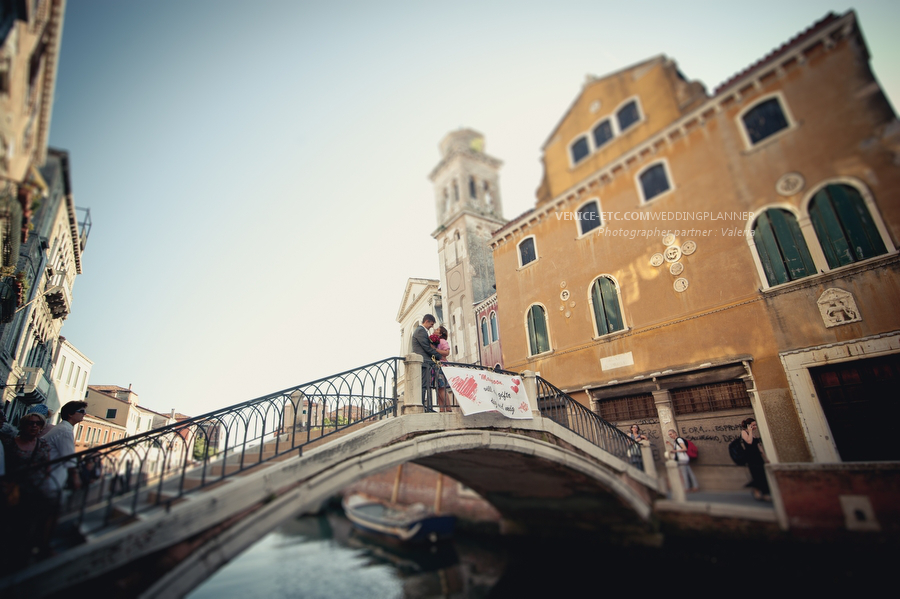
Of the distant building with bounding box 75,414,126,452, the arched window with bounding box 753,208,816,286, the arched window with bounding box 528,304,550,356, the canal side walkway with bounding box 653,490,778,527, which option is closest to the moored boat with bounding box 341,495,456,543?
the arched window with bounding box 528,304,550,356

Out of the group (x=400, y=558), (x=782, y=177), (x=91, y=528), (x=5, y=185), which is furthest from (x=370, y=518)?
(x=782, y=177)

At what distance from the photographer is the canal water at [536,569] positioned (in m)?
6.08

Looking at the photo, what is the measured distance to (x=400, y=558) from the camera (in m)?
13.0

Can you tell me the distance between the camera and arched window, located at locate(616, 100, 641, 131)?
11.7 metres

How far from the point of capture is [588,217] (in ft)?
40.3

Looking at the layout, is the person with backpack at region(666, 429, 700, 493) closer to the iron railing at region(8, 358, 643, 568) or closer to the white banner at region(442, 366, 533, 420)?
the white banner at region(442, 366, 533, 420)

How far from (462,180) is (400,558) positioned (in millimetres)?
18712

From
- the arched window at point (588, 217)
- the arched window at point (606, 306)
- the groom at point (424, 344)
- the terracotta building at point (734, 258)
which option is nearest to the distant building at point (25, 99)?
the groom at point (424, 344)

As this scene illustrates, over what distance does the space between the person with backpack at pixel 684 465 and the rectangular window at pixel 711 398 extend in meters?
1.06

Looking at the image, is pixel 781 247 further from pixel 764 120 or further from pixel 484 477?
pixel 484 477

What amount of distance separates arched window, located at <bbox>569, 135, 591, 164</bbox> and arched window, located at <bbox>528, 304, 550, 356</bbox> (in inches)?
195

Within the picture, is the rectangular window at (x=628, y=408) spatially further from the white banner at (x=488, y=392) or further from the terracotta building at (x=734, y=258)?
the white banner at (x=488, y=392)

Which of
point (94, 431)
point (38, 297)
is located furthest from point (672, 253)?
point (94, 431)

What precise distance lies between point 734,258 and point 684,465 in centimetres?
472
